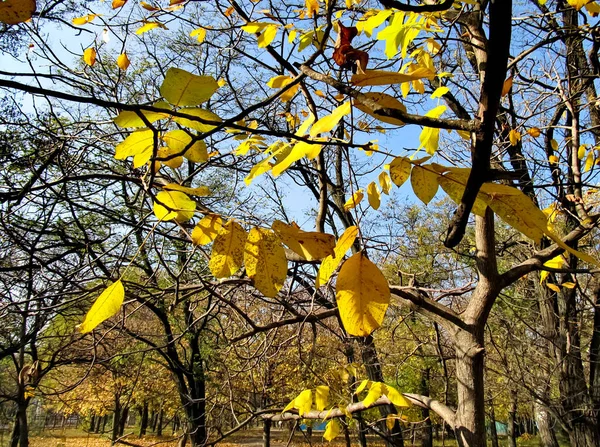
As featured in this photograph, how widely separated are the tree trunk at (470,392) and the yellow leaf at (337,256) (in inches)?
49.4

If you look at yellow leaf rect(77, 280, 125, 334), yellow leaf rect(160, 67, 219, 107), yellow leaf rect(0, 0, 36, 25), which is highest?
yellow leaf rect(0, 0, 36, 25)

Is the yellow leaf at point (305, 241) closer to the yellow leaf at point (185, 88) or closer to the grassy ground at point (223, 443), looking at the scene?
the yellow leaf at point (185, 88)

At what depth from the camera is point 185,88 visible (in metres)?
0.39

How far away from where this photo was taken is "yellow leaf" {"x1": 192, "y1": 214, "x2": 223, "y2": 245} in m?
0.56

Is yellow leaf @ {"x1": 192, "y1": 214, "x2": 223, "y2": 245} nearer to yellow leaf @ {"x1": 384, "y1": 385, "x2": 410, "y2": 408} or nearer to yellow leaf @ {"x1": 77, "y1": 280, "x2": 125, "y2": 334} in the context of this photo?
yellow leaf @ {"x1": 77, "y1": 280, "x2": 125, "y2": 334}

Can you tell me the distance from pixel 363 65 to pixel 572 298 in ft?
19.2

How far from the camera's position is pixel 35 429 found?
21250 millimetres

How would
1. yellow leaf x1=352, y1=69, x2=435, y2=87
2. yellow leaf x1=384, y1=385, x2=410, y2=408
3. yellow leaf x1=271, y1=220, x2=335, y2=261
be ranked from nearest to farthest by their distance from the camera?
1. yellow leaf x1=352, y1=69, x2=435, y2=87
2. yellow leaf x1=271, y1=220, x2=335, y2=261
3. yellow leaf x1=384, y1=385, x2=410, y2=408

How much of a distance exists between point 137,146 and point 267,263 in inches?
8.6

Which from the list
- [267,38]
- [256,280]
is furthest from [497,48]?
[267,38]

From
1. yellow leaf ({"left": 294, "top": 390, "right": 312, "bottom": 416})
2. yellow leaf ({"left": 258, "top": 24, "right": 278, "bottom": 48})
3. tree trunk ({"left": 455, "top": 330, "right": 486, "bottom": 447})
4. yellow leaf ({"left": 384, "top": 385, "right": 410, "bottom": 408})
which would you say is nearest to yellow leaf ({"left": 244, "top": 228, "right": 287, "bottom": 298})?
yellow leaf ({"left": 258, "top": 24, "right": 278, "bottom": 48})

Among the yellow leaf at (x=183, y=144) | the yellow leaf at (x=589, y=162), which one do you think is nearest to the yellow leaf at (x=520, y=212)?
the yellow leaf at (x=183, y=144)

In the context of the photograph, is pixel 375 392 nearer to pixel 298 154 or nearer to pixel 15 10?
pixel 298 154

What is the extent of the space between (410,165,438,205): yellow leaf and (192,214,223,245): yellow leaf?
11.0 inches
